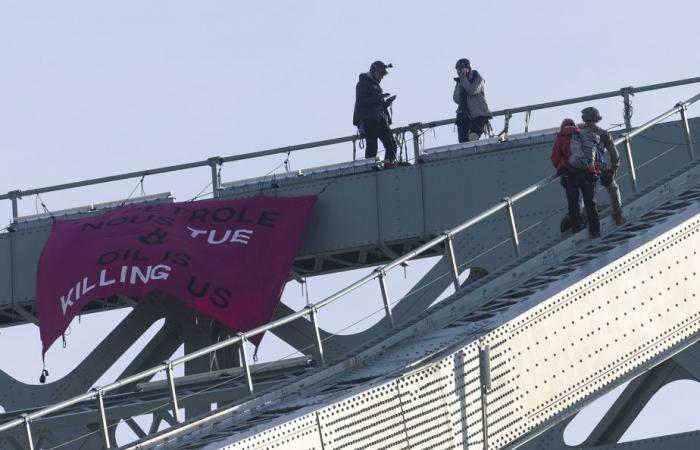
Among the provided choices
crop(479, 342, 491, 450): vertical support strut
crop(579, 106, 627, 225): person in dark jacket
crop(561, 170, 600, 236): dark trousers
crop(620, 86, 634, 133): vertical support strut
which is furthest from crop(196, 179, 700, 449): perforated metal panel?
crop(620, 86, 634, 133): vertical support strut

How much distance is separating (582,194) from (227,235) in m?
8.27

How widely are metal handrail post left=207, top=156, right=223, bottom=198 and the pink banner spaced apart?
1.06ft

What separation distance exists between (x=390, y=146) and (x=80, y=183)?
5.33 m

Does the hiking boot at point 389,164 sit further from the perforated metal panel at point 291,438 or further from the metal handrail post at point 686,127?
the perforated metal panel at point 291,438

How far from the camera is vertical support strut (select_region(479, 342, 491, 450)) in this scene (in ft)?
57.6

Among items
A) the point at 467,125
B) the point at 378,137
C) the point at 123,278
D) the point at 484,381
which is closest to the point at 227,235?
the point at 123,278

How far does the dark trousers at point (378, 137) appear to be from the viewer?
2689cm

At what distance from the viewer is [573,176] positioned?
66.3 ft

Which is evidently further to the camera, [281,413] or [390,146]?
[390,146]

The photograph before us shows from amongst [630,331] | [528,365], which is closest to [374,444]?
[528,365]

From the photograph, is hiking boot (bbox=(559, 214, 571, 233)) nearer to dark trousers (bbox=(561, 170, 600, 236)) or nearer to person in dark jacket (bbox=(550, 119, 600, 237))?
dark trousers (bbox=(561, 170, 600, 236))

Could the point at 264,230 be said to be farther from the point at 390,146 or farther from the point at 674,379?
the point at 674,379

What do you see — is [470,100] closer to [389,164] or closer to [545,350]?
[389,164]

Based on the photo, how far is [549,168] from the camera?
25672 mm
